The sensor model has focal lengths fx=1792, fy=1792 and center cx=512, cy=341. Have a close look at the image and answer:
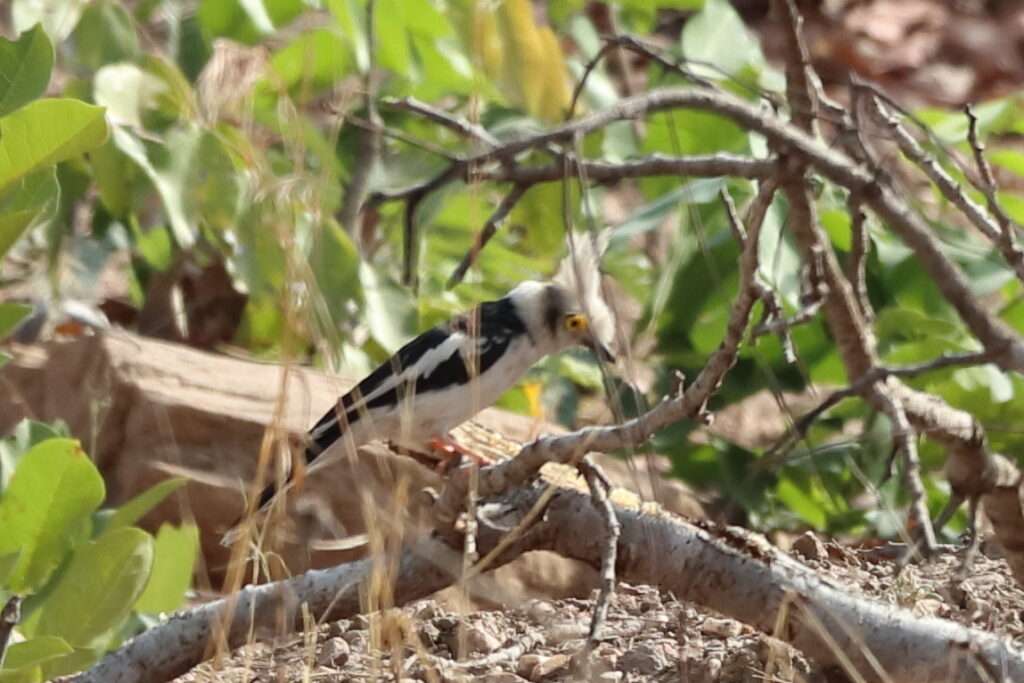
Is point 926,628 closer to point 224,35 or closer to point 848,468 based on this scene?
point 848,468

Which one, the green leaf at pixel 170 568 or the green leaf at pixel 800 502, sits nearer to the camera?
the green leaf at pixel 170 568

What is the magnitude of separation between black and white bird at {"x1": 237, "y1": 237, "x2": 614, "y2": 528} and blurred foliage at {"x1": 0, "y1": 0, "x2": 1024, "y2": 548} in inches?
6.2

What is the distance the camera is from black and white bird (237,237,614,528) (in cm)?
398

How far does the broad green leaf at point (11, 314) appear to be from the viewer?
2.98 m

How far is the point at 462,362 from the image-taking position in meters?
4.23

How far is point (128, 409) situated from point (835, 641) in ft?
9.52

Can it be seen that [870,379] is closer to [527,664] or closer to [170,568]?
[527,664]

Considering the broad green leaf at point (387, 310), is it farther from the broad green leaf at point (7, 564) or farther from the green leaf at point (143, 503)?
the broad green leaf at point (7, 564)

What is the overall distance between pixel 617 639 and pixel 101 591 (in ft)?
2.91

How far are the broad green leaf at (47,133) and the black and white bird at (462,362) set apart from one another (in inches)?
47.1

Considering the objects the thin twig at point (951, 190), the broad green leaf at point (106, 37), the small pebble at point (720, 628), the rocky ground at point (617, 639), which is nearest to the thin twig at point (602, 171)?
the thin twig at point (951, 190)

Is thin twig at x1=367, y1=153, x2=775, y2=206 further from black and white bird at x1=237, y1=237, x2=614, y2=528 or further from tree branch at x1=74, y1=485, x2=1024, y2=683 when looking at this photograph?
black and white bird at x1=237, y1=237, x2=614, y2=528

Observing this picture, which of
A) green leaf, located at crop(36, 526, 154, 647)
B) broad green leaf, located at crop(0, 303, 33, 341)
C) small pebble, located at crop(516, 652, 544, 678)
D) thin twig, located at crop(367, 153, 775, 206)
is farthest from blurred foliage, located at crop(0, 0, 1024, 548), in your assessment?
thin twig, located at crop(367, 153, 775, 206)

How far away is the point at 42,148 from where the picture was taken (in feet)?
8.89
